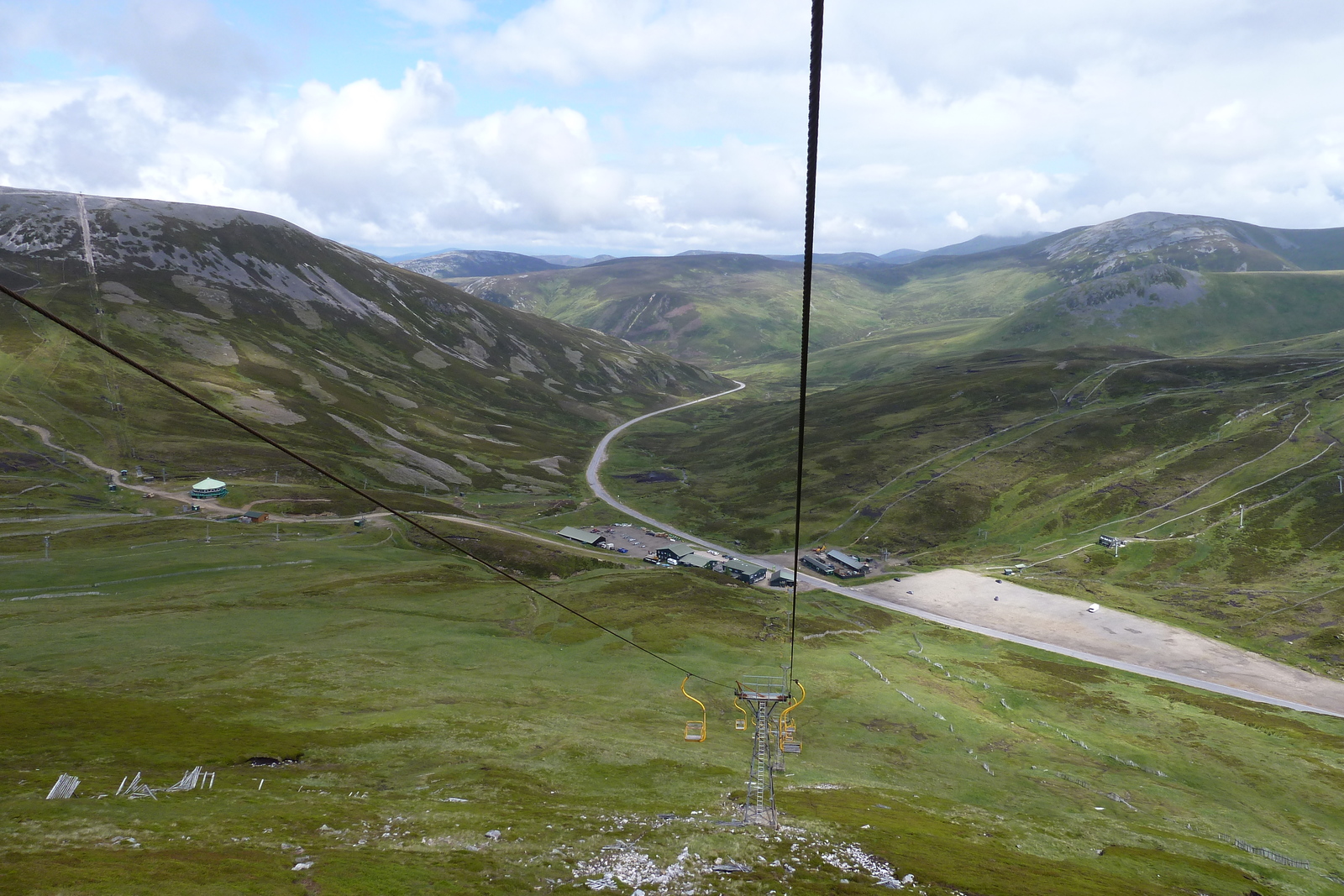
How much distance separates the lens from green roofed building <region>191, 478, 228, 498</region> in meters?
138

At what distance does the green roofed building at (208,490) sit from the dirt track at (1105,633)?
147m

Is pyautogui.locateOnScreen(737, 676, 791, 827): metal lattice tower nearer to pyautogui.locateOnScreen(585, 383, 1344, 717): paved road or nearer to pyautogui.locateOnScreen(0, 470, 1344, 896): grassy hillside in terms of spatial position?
pyautogui.locateOnScreen(0, 470, 1344, 896): grassy hillside

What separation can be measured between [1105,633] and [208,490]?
188m

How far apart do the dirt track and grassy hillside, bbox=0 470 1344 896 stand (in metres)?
12.1

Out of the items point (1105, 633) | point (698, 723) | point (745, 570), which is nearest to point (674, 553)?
point (745, 570)

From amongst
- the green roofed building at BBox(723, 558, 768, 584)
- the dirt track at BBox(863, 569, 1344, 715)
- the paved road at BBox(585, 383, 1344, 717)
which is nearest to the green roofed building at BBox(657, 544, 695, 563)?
the green roofed building at BBox(723, 558, 768, 584)

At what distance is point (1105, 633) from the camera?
120 metres

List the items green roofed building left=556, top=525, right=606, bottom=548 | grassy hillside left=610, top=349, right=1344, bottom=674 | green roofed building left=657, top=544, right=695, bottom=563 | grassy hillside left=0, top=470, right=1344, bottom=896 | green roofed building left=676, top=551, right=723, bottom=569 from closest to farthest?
1. grassy hillside left=0, top=470, right=1344, bottom=896
2. grassy hillside left=610, top=349, right=1344, bottom=674
3. green roofed building left=676, top=551, right=723, bottom=569
4. green roofed building left=657, top=544, right=695, bottom=563
5. green roofed building left=556, top=525, right=606, bottom=548

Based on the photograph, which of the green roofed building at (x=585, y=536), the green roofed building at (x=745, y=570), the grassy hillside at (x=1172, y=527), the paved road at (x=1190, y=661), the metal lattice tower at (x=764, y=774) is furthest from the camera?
the green roofed building at (x=585, y=536)

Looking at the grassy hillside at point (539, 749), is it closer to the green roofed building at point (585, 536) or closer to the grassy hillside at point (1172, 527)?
the green roofed building at point (585, 536)

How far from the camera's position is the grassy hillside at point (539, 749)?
37406 mm

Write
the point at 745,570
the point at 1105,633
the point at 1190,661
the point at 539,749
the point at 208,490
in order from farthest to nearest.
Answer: the point at 745,570, the point at 208,490, the point at 1105,633, the point at 1190,661, the point at 539,749

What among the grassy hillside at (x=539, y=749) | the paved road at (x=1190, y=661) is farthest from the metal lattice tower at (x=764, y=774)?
the paved road at (x=1190, y=661)

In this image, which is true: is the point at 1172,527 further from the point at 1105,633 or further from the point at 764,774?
the point at 764,774
